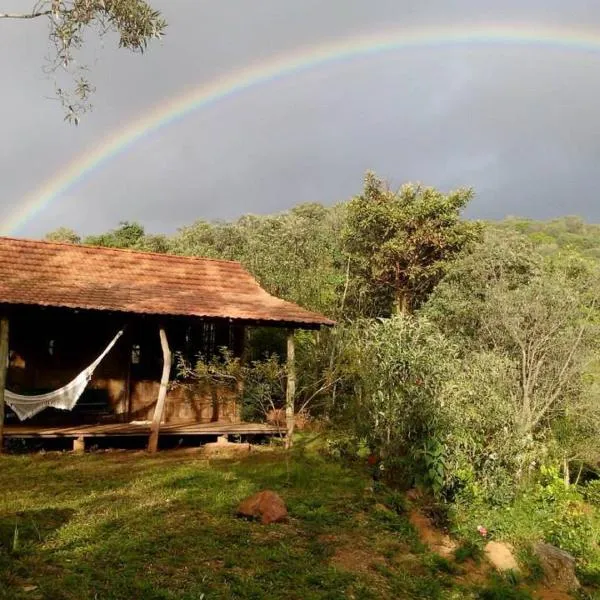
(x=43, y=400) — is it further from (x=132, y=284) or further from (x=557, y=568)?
(x=557, y=568)

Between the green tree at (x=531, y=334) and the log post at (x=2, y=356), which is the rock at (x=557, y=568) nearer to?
the green tree at (x=531, y=334)

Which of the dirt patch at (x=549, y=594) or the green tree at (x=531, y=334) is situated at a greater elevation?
the green tree at (x=531, y=334)

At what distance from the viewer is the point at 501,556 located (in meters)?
6.06

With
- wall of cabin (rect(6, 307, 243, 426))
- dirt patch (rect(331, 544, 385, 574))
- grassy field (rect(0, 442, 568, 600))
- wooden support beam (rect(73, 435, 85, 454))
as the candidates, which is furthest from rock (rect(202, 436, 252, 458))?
dirt patch (rect(331, 544, 385, 574))

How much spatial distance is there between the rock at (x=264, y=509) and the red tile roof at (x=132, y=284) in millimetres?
4006

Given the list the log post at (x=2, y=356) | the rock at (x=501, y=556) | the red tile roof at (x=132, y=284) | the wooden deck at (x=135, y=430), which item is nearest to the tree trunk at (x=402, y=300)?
the red tile roof at (x=132, y=284)

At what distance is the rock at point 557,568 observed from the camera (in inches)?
230

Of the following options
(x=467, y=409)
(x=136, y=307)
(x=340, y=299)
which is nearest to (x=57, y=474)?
(x=136, y=307)

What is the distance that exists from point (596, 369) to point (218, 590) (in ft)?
41.2

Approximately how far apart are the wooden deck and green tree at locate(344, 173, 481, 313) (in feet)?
27.0

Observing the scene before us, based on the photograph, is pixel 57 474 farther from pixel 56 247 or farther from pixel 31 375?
pixel 56 247

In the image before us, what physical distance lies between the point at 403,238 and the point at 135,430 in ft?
35.7

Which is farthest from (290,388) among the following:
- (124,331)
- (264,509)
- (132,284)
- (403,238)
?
(403,238)

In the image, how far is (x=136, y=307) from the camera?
9.47m
